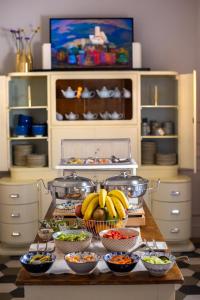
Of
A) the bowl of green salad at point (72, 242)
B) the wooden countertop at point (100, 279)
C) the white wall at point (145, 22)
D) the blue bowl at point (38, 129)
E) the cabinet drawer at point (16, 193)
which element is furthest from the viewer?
the white wall at point (145, 22)

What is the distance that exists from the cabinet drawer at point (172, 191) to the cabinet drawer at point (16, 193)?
1272 mm

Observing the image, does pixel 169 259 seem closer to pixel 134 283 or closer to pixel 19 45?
pixel 134 283

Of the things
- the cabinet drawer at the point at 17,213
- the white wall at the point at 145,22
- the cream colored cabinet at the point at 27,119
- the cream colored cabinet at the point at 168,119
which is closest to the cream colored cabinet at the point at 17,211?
the cabinet drawer at the point at 17,213

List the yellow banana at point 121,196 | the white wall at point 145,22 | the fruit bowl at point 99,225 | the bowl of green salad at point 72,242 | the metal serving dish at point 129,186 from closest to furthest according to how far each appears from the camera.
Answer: the bowl of green salad at point 72,242 < the fruit bowl at point 99,225 < the yellow banana at point 121,196 < the metal serving dish at point 129,186 < the white wall at point 145,22

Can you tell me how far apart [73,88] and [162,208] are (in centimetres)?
151

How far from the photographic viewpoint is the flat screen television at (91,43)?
207 inches

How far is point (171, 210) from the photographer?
16.5ft

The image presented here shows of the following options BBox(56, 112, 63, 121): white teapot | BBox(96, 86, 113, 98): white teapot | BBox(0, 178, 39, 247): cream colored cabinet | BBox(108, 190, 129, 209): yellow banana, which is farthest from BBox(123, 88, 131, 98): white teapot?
BBox(108, 190, 129, 209): yellow banana

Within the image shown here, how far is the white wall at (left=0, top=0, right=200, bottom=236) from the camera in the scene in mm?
5480

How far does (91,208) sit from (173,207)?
2.55 metres

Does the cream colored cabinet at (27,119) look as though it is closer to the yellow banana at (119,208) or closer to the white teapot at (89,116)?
the white teapot at (89,116)

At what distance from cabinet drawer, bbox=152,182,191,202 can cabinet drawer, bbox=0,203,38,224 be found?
1.29 metres

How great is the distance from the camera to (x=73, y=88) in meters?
5.20

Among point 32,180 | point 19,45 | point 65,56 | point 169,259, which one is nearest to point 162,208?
point 32,180
